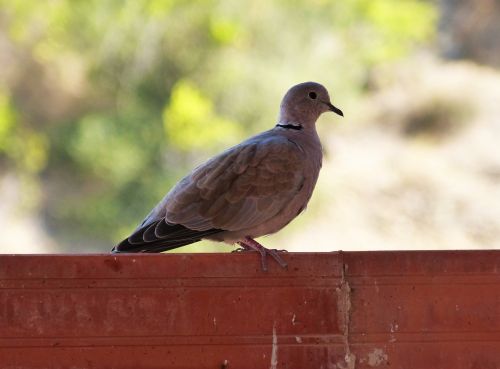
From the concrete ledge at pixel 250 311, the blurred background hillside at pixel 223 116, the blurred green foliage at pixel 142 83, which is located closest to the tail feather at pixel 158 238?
the concrete ledge at pixel 250 311

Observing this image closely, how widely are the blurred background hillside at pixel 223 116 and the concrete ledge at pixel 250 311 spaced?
921 centimetres

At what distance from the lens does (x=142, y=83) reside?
14.9m

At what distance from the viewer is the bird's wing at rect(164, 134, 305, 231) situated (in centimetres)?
331

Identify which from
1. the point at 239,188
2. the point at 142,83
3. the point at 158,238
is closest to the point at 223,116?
the point at 142,83

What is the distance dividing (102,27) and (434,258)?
13081mm

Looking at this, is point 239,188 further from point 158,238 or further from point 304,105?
point 304,105

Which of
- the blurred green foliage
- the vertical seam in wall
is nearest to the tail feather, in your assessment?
the vertical seam in wall

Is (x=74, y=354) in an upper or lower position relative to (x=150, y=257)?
lower

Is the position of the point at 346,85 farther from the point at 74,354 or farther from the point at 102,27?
the point at 74,354

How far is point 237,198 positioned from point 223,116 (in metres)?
10.5

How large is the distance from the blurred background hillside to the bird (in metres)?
8.31

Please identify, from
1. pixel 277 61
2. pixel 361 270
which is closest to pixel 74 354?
pixel 361 270

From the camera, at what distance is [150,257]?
2.53 meters

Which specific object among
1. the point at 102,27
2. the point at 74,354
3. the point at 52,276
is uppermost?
the point at 102,27
